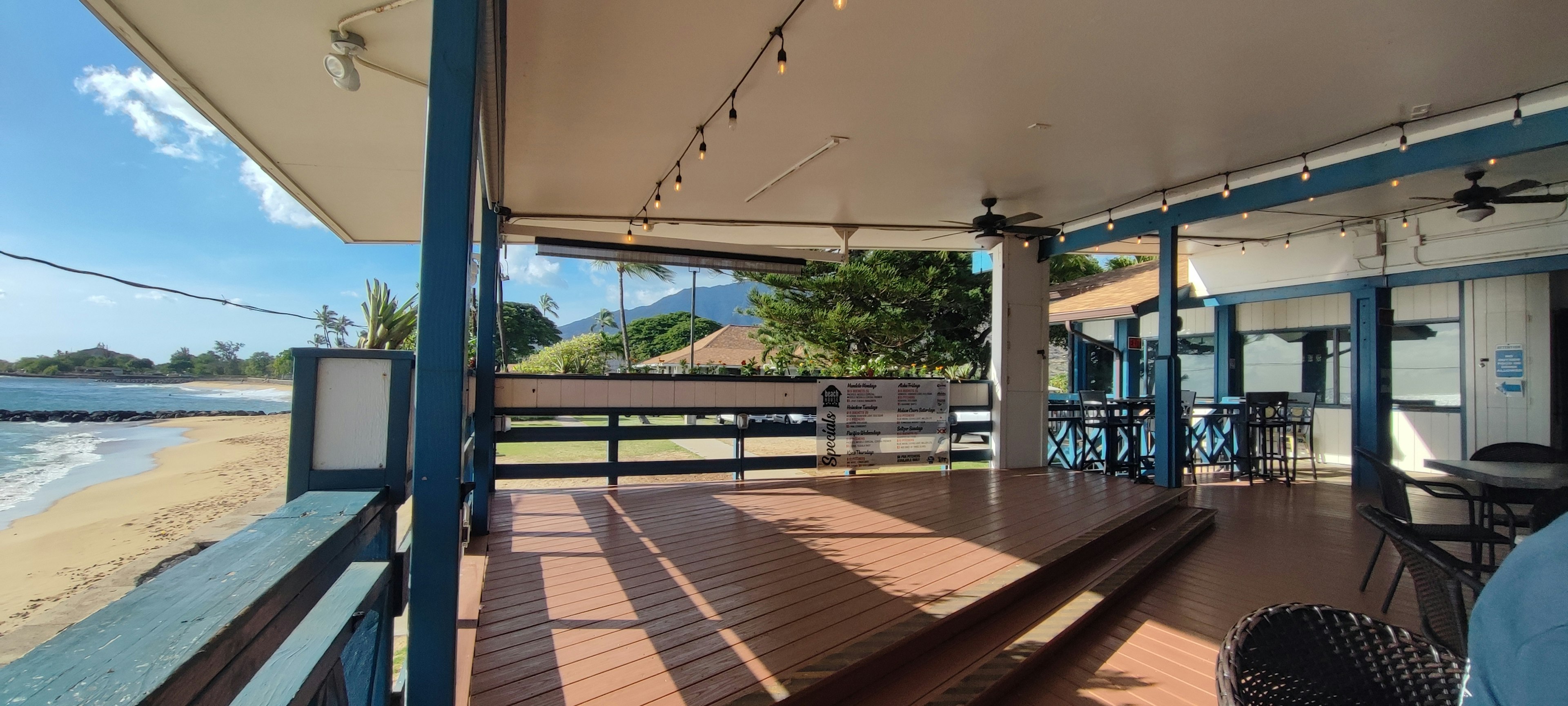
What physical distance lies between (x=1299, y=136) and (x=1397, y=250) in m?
4.11

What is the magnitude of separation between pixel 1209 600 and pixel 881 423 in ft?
11.5


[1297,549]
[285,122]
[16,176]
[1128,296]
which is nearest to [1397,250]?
[1128,296]

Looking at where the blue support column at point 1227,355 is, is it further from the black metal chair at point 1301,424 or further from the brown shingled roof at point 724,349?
the brown shingled roof at point 724,349

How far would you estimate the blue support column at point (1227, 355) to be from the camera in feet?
29.7

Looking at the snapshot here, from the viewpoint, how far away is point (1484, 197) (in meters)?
4.93

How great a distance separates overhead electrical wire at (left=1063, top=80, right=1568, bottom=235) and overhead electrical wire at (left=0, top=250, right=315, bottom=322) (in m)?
6.58

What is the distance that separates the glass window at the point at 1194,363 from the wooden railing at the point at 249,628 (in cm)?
1051

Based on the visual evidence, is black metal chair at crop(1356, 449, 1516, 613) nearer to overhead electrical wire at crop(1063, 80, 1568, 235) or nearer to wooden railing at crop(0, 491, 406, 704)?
overhead electrical wire at crop(1063, 80, 1568, 235)

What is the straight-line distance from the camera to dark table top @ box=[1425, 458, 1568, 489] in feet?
9.70

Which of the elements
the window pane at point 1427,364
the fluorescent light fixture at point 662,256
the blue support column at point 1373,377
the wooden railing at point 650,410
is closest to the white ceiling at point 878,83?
the fluorescent light fixture at point 662,256

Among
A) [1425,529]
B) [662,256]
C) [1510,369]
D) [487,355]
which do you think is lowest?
[1425,529]

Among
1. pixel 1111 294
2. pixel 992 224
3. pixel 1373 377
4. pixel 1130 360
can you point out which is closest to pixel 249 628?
pixel 992 224

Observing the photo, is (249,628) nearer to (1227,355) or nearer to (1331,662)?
(1331,662)

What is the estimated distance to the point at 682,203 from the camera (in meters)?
6.26
